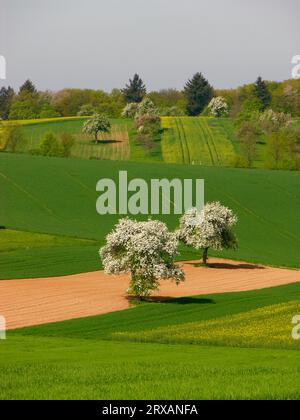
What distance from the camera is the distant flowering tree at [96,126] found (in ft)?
567

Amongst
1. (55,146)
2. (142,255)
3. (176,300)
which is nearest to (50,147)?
(55,146)

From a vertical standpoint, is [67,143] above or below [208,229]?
above

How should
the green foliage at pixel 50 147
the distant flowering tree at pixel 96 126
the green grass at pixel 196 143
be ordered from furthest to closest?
1. the distant flowering tree at pixel 96 126
2. the green grass at pixel 196 143
3. the green foliage at pixel 50 147

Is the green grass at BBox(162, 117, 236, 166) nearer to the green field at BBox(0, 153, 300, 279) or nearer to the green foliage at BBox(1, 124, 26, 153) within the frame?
the green field at BBox(0, 153, 300, 279)

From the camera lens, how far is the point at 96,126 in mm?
172875

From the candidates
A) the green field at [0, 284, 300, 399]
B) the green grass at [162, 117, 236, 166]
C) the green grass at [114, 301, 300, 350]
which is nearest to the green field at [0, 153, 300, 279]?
the green field at [0, 284, 300, 399]

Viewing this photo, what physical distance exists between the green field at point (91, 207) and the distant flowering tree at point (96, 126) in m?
Answer: 38.4

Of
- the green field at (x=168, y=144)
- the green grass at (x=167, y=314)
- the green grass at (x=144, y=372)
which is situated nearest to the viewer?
the green grass at (x=144, y=372)

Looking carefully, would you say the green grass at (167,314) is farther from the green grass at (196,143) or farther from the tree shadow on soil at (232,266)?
the green grass at (196,143)

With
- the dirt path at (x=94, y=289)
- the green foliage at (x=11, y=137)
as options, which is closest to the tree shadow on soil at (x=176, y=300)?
the dirt path at (x=94, y=289)

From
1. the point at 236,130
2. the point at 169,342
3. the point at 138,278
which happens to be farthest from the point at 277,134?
the point at 169,342

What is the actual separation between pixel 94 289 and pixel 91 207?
40991 mm

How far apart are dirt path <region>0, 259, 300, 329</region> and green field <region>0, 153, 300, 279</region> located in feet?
12.1

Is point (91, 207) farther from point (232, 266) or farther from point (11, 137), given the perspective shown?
point (11, 137)
